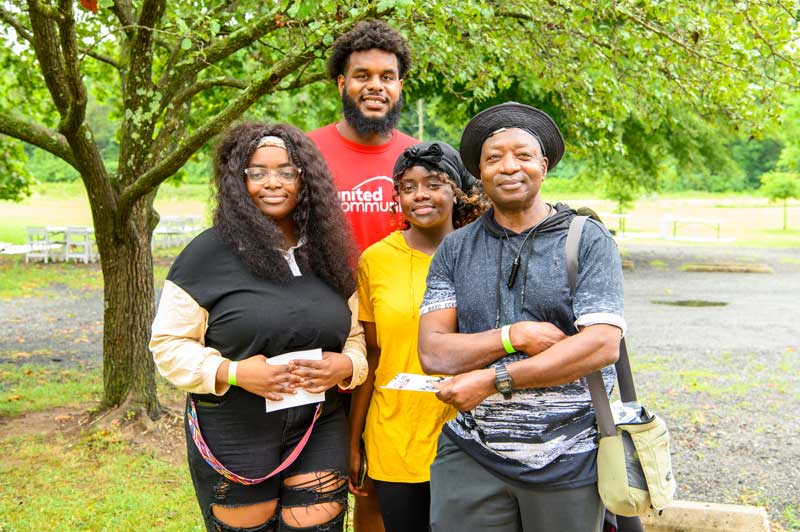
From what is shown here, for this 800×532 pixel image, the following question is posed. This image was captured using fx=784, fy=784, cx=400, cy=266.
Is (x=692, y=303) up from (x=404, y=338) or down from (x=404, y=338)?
down

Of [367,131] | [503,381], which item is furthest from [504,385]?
[367,131]

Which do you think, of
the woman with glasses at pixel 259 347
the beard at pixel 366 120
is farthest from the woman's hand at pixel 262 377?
the beard at pixel 366 120

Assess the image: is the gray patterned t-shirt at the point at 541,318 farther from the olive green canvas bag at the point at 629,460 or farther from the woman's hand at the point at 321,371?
the woman's hand at the point at 321,371

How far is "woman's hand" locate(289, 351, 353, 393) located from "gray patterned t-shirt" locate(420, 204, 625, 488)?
57 cm

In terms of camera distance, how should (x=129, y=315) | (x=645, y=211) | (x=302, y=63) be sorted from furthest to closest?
1. (x=645, y=211)
2. (x=129, y=315)
3. (x=302, y=63)

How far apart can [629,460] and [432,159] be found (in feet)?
4.49

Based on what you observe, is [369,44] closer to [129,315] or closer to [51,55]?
[51,55]

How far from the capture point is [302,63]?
507 centimetres

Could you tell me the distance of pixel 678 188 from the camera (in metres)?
64.7

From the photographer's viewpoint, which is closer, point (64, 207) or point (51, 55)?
point (51, 55)

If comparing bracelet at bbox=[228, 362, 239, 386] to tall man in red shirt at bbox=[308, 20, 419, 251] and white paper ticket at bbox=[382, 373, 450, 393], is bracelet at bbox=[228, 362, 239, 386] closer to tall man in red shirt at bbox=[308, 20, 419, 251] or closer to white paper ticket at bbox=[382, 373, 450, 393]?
white paper ticket at bbox=[382, 373, 450, 393]

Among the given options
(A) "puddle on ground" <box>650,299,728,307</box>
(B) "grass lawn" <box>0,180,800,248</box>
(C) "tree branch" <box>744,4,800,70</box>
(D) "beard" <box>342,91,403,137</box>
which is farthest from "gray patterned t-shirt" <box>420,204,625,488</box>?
(B) "grass lawn" <box>0,180,800,248</box>

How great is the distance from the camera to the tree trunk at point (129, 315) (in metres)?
6.65

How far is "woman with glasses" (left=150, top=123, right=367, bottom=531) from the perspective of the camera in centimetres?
275
